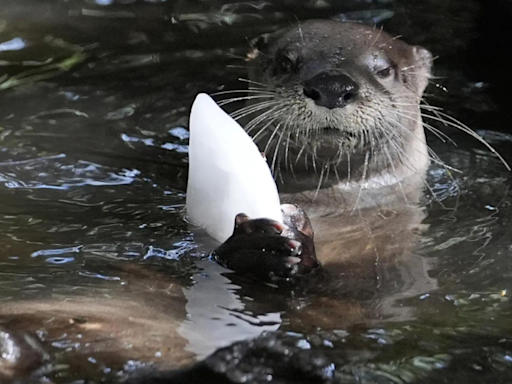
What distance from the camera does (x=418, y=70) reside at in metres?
3.38

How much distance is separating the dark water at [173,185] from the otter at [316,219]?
0.07 ft

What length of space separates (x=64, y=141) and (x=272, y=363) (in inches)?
75.8

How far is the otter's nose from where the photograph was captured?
2.77 metres

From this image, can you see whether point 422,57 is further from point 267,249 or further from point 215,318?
point 215,318

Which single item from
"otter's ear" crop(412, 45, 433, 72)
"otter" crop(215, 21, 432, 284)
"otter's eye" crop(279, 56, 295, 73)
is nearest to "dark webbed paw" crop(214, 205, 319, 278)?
"otter" crop(215, 21, 432, 284)

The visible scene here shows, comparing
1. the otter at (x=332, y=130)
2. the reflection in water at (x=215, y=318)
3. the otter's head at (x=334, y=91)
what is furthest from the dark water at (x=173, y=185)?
the otter's head at (x=334, y=91)

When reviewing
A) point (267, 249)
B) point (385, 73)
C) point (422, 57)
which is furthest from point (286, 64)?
point (267, 249)

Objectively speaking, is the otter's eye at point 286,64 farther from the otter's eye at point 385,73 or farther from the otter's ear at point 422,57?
the otter's ear at point 422,57

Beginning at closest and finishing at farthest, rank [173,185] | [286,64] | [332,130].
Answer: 1. [332,130]
2. [286,64]
3. [173,185]

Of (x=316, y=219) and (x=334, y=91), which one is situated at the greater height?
(x=334, y=91)

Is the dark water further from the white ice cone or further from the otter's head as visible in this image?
the otter's head

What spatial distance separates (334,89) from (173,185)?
91 cm

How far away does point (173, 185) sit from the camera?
3.46 m

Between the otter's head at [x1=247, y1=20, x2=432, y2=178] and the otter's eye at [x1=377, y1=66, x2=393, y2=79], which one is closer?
the otter's head at [x1=247, y1=20, x2=432, y2=178]
